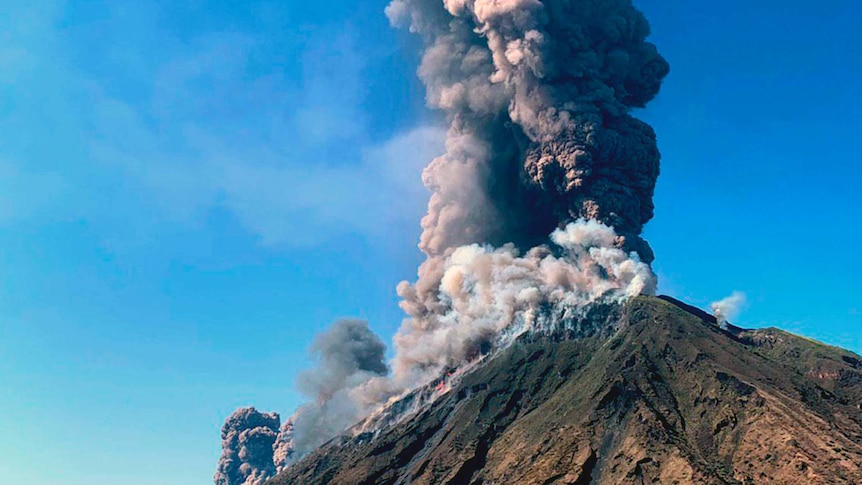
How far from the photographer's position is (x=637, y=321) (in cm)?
11306

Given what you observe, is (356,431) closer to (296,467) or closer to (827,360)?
(296,467)

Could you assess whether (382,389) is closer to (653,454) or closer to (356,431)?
(356,431)

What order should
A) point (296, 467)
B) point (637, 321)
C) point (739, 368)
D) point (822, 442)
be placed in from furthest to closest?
point (296, 467) → point (637, 321) → point (739, 368) → point (822, 442)

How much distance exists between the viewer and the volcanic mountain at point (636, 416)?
7619 centimetres

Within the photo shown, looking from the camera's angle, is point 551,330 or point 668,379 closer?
point 668,379

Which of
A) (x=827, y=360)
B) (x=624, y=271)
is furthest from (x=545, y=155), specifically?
(x=827, y=360)

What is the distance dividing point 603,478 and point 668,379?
2589 centimetres

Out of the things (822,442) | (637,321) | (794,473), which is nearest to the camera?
(794,473)

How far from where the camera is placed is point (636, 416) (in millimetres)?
86625

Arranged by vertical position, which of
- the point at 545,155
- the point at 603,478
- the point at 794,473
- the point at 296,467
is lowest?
the point at 794,473

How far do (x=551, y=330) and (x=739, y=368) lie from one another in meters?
32.5

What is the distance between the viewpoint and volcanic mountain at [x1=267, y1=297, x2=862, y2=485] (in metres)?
76.2

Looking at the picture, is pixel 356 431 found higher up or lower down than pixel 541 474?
higher up

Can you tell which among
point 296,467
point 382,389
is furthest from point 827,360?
point 296,467
